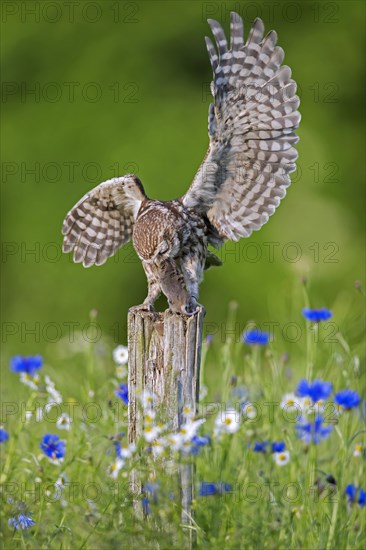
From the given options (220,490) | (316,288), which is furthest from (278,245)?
(220,490)

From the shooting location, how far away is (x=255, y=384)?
173 inches

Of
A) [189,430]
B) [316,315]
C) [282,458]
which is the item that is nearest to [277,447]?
[282,458]

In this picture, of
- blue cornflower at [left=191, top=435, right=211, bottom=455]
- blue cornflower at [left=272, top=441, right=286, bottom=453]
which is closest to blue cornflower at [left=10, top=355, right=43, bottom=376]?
blue cornflower at [left=272, top=441, right=286, bottom=453]

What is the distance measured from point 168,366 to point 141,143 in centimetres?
472

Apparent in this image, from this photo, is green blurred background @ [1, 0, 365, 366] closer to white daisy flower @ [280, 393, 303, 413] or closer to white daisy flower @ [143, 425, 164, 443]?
white daisy flower @ [280, 393, 303, 413]

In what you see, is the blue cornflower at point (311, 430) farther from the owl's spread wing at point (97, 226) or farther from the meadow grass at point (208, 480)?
the owl's spread wing at point (97, 226)

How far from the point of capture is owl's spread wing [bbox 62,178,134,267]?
390 cm

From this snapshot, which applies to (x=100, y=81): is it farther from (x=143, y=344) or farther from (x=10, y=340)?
(x=143, y=344)

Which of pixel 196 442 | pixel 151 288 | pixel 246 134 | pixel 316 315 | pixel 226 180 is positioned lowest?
pixel 196 442

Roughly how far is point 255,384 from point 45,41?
15.9 ft

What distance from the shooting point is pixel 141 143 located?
7.65m

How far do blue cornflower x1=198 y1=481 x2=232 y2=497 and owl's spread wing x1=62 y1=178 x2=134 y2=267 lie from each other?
3.45ft

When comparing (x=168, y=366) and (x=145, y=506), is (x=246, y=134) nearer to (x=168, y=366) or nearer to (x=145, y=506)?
(x=168, y=366)

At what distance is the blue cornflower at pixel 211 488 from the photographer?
332cm
